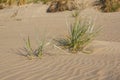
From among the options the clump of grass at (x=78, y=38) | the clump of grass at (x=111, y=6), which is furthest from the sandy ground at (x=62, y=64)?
the clump of grass at (x=111, y=6)

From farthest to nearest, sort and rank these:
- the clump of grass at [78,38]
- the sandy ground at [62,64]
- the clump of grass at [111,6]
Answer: the clump of grass at [111,6] < the clump of grass at [78,38] < the sandy ground at [62,64]

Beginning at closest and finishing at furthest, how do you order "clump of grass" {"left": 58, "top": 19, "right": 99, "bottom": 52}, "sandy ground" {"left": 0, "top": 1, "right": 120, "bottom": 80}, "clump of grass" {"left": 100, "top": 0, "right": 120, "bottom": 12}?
"sandy ground" {"left": 0, "top": 1, "right": 120, "bottom": 80}
"clump of grass" {"left": 58, "top": 19, "right": 99, "bottom": 52}
"clump of grass" {"left": 100, "top": 0, "right": 120, "bottom": 12}

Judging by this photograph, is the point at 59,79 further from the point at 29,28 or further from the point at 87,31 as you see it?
the point at 29,28

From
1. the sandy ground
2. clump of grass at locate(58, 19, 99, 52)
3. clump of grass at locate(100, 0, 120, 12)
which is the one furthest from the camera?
clump of grass at locate(100, 0, 120, 12)

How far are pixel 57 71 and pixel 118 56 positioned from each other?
203 centimetres

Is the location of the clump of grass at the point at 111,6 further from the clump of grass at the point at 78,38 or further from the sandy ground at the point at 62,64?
the clump of grass at the point at 78,38

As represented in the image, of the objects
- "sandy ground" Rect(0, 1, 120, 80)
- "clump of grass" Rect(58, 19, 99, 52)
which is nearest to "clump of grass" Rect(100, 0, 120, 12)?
"sandy ground" Rect(0, 1, 120, 80)

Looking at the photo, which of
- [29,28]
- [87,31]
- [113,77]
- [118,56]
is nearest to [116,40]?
[87,31]

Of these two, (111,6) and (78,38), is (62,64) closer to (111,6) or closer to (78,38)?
(78,38)

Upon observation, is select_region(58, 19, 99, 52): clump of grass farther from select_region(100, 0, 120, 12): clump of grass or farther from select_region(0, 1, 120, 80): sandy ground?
select_region(100, 0, 120, 12): clump of grass

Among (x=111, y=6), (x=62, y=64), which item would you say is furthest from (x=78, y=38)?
(x=111, y=6)

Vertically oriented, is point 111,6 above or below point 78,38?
below

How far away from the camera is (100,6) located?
1680 centimetres

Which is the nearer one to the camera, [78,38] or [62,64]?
[62,64]
